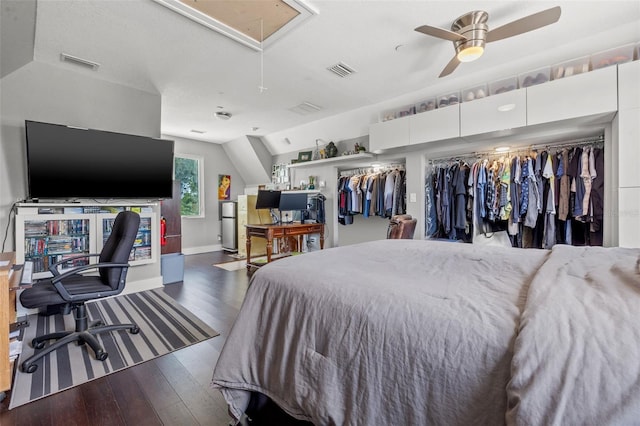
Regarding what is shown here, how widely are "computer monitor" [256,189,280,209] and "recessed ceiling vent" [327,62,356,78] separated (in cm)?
238

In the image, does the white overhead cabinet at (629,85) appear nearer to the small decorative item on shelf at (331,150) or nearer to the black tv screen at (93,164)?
the small decorative item on shelf at (331,150)

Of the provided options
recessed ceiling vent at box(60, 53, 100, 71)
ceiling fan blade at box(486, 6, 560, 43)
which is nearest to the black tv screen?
recessed ceiling vent at box(60, 53, 100, 71)

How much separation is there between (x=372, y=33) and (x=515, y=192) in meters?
2.38

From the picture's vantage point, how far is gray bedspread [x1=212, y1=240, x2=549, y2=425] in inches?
29.2

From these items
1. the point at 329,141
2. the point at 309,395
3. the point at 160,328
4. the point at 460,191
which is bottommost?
the point at 160,328

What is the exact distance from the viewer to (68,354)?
201cm

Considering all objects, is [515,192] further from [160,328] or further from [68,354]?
[68,354]

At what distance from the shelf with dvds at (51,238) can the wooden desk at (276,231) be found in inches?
81.9

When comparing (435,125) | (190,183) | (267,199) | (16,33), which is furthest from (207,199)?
(435,125)

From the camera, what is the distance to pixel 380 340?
2.90 ft

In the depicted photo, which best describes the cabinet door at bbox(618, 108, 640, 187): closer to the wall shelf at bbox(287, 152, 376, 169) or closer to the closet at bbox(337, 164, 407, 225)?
the closet at bbox(337, 164, 407, 225)

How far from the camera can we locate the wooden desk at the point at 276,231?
14.2ft

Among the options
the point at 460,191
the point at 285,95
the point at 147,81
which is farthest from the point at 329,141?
the point at 147,81

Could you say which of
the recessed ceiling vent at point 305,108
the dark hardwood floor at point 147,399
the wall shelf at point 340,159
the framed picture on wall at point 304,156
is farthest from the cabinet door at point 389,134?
the dark hardwood floor at point 147,399
